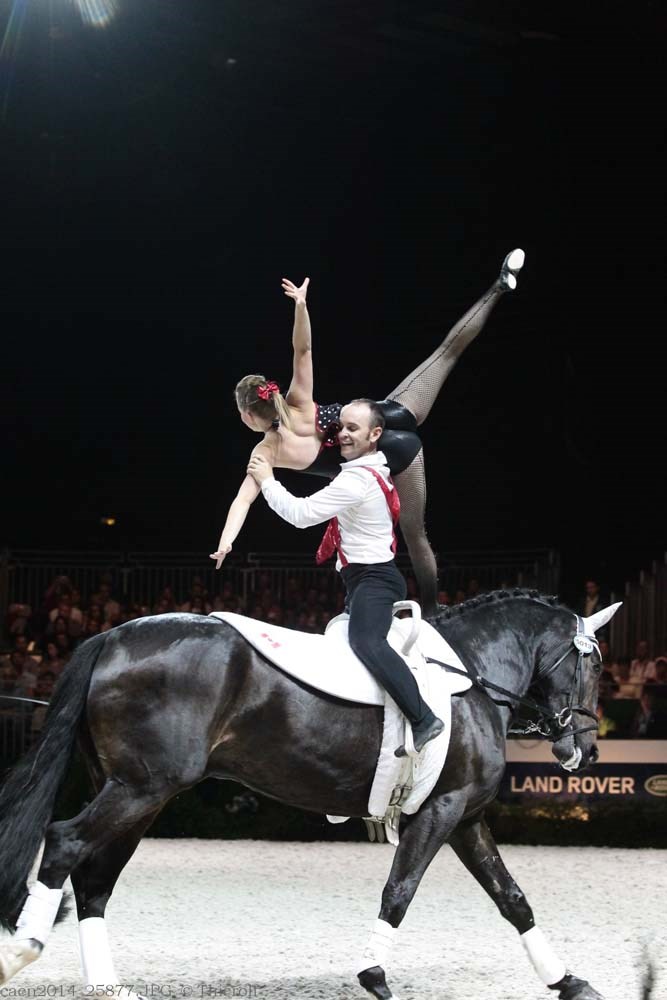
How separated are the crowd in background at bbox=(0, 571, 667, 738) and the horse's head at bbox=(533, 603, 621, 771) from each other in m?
5.57

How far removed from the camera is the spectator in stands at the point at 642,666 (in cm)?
1198

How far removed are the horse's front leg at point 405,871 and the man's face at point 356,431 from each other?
1.45 meters

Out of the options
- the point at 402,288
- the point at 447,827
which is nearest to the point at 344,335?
the point at 402,288

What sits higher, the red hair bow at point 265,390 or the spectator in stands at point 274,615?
the red hair bow at point 265,390

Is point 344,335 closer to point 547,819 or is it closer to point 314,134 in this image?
point 314,134

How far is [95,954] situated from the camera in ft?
14.5

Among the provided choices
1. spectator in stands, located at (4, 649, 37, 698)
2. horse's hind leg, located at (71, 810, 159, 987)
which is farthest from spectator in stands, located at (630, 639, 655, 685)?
horse's hind leg, located at (71, 810, 159, 987)

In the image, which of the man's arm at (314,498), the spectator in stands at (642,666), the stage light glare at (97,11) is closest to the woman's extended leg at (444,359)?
the man's arm at (314,498)

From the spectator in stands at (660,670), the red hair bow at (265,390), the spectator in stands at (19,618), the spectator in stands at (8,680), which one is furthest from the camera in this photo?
the spectator in stands at (19,618)

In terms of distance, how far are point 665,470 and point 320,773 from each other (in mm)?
12318

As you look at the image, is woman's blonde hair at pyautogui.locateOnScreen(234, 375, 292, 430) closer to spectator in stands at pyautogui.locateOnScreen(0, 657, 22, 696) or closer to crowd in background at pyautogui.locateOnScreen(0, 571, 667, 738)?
crowd in background at pyautogui.locateOnScreen(0, 571, 667, 738)

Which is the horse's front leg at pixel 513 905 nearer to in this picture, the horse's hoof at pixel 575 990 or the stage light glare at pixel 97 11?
the horse's hoof at pixel 575 990

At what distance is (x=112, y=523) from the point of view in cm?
1752

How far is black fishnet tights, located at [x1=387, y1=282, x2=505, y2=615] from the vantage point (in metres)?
5.86
